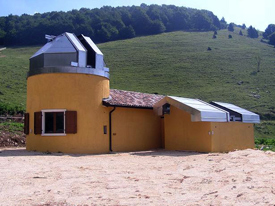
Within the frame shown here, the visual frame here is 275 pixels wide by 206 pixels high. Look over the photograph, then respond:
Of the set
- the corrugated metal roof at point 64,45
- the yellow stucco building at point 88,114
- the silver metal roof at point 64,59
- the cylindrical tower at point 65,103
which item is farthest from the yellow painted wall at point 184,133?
the corrugated metal roof at point 64,45

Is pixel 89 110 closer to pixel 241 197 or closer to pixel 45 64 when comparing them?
pixel 45 64

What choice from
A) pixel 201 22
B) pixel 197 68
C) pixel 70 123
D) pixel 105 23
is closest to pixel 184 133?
pixel 70 123

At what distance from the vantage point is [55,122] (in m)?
16.3

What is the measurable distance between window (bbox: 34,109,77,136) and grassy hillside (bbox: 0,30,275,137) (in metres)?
20.6

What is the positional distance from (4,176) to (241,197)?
21.3 feet

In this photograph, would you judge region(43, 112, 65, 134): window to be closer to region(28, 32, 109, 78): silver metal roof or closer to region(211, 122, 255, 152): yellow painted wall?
region(28, 32, 109, 78): silver metal roof

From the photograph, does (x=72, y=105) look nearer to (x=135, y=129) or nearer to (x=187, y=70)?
(x=135, y=129)

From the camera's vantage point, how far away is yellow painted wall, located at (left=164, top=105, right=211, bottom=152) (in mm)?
16833

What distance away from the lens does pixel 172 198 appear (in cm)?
720

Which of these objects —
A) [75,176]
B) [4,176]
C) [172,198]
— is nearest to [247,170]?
[172,198]

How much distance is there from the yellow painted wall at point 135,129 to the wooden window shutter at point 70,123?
2374mm

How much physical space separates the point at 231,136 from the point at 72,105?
876cm

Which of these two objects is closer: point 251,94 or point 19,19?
point 251,94

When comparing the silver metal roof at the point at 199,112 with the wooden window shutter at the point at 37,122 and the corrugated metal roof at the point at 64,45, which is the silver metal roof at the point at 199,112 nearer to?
the corrugated metal roof at the point at 64,45
